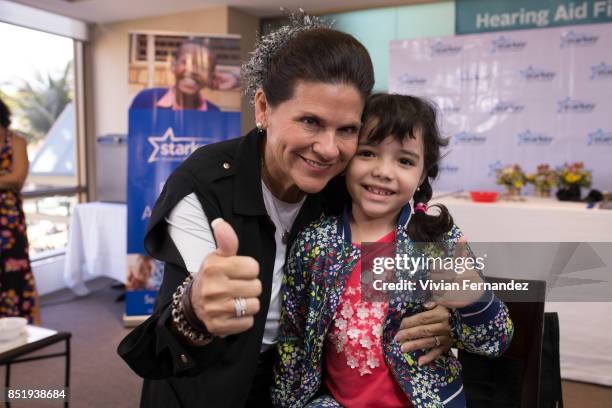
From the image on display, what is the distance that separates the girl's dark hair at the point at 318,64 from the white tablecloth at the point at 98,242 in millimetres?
3922

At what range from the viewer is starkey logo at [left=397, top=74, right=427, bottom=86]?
509 centimetres

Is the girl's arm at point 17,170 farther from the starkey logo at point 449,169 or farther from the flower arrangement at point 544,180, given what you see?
the flower arrangement at point 544,180

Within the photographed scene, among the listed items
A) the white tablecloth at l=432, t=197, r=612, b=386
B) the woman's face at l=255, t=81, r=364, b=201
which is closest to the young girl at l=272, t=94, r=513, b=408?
the woman's face at l=255, t=81, r=364, b=201

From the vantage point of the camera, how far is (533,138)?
15.5 feet

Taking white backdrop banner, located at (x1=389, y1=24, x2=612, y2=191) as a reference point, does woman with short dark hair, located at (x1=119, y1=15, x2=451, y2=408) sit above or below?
below

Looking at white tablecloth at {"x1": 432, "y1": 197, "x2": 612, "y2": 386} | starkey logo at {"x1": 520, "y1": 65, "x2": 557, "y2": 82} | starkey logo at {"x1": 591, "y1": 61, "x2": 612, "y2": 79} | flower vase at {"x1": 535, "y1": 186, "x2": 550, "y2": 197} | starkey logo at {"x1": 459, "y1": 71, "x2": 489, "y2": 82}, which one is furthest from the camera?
starkey logo at {"x1": 459, "y1": 71, "x2": 489, "y2": 82}

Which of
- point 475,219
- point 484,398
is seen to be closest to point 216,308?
point 484,398

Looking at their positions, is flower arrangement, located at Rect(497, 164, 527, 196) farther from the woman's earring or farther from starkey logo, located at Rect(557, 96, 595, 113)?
the woman's earring

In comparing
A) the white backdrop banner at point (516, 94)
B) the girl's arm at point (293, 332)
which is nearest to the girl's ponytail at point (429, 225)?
the girl's arm at point (293, 332)

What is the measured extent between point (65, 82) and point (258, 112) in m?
5.90

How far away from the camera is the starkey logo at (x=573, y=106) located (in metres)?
4.50

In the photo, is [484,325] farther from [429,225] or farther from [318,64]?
[318,64]

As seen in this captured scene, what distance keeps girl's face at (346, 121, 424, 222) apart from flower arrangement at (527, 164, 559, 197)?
3.02 m

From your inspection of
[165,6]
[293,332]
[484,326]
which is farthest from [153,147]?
[484,326]
